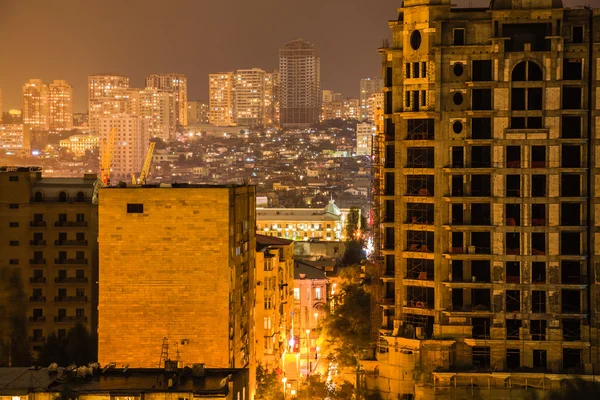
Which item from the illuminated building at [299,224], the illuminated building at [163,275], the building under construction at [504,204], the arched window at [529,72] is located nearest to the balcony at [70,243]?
the illuminated building at [163,275]

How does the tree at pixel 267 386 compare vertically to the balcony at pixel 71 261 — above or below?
below

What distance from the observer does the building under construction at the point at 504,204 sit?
52.2 metres

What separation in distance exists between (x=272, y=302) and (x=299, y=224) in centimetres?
8520

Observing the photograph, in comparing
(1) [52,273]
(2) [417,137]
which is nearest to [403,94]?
(2) [417,137]

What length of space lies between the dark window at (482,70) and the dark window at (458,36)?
1012 mm

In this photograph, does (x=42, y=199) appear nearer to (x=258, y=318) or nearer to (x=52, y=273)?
(x=52, y=273)

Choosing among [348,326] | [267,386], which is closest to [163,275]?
[348,326]

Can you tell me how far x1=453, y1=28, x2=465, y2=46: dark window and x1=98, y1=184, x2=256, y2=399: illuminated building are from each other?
11.2 meters

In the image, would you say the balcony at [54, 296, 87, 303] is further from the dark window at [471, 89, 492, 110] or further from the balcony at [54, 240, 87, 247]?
the dark window at [471, 89, 492, 110]

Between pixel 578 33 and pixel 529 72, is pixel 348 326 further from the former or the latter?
pixel 578 33

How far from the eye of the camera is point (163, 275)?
5512 centimetres

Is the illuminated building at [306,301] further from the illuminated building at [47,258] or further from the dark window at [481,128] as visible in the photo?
the dark window at [481,128]

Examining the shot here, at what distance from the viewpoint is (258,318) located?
77438mm

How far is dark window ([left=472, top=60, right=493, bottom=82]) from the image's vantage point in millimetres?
53453
